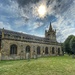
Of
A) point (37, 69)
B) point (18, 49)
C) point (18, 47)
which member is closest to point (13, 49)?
point (18, 49)

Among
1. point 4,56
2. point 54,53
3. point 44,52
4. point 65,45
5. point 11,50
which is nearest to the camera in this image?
point 4,56

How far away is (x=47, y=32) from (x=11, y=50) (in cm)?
3866

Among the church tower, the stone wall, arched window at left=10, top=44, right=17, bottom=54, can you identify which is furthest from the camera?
the church tower

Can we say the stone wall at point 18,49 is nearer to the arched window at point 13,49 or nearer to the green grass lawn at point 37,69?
the arched window at point 13,49

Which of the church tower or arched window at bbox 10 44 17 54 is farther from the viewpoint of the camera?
the church tower

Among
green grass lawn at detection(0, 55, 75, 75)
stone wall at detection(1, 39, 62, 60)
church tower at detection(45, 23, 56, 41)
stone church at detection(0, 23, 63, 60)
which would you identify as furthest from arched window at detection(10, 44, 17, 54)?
church tower at detection(45, 23, 56, 41)

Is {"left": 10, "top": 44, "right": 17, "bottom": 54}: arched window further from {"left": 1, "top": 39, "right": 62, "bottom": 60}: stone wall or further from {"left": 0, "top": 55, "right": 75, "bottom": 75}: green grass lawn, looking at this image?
{"left": 0, "top": 55, "right": 75, "bottom": 75}: green grass lawn

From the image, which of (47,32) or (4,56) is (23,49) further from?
(47,32)

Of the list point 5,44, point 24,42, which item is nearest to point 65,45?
point 24,42

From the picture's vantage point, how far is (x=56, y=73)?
553 inches

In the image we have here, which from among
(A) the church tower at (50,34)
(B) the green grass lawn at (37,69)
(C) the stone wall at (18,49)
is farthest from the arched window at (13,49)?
(A) the church tower at (50,34)

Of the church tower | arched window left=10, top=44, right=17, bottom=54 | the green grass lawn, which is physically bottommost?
the green grass lawn

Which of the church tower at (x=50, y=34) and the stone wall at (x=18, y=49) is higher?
the church tower at (x=50, y=34)

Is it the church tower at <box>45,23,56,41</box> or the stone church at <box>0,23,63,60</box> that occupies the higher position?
the church tower at <box>45,23,56,41</box>
